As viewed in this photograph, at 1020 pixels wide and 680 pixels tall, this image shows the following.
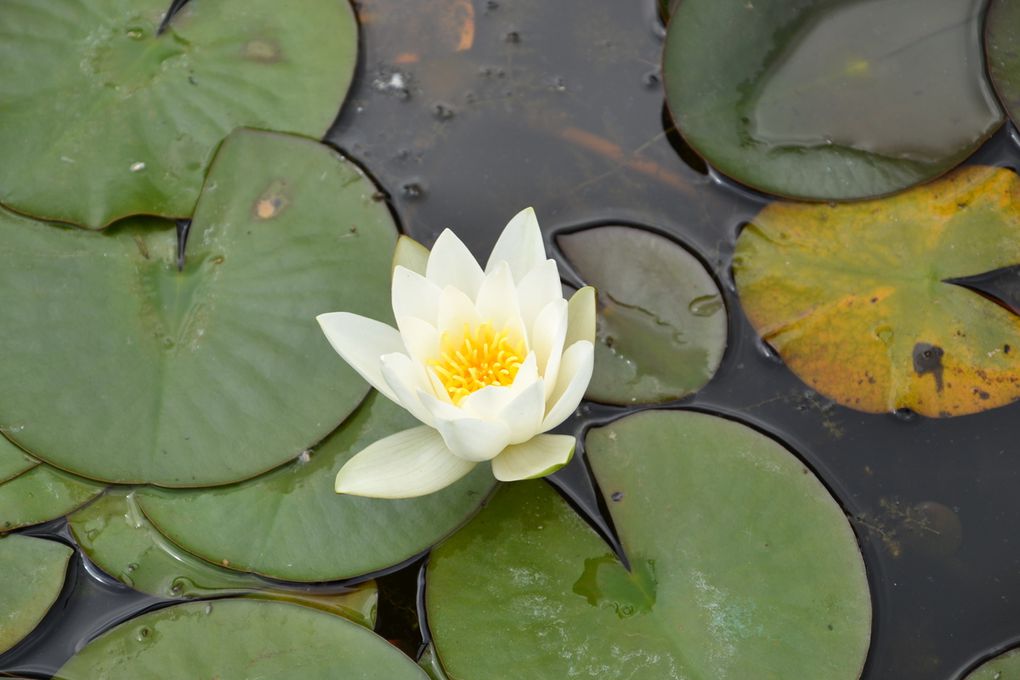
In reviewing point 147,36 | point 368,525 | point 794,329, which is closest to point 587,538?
point 368,525

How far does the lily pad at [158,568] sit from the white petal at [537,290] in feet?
3.28

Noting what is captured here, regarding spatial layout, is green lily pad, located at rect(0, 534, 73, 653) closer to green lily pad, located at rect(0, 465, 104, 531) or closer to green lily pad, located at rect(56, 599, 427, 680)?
green lily pad, located at rect(0, 465, 104, 531)

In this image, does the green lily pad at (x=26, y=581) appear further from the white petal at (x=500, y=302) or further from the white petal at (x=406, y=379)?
the white petal at (x=500, y=302)

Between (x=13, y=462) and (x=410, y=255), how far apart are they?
148 cm

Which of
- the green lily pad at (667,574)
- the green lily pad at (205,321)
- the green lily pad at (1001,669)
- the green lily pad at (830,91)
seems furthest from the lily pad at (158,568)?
the green lily pad at (830,91)

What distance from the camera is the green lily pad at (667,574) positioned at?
217 centimetres

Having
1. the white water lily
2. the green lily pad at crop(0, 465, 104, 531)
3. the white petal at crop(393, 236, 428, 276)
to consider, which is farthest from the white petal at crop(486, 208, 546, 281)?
the green lily pad at crop(0, 465, 104, 531)

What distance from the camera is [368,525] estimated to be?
2.36 meters

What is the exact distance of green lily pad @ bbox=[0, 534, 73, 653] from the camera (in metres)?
2.35

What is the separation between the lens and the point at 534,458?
2.16m

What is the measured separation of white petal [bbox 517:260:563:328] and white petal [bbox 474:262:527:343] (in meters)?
0.02

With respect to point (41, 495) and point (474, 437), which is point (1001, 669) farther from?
point (41, 495)

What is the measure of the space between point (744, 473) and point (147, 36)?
2706mm

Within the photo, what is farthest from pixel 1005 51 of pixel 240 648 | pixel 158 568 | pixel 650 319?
pixel 158 568
